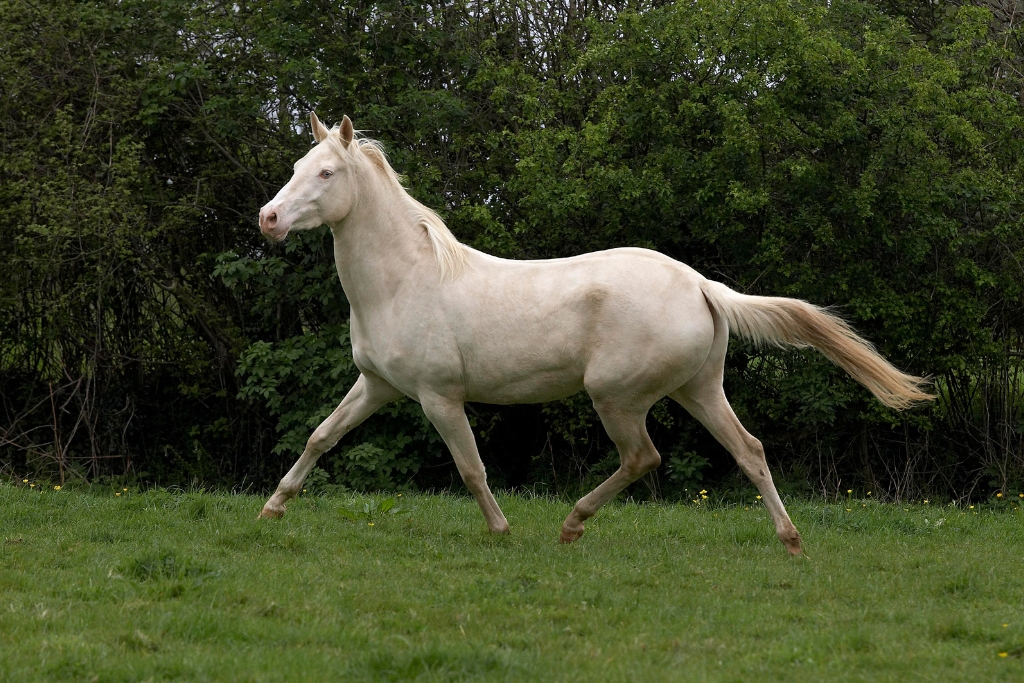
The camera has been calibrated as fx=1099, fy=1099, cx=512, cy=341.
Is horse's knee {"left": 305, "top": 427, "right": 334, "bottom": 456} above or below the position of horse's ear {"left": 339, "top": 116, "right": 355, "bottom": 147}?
below

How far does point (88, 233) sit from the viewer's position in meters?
11.5

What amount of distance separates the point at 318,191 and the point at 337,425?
154 centimetres

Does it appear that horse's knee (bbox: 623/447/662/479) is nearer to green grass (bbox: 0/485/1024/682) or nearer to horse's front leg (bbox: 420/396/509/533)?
green grass (bbox: 0/485/1024/682)

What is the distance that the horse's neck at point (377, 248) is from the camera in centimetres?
684

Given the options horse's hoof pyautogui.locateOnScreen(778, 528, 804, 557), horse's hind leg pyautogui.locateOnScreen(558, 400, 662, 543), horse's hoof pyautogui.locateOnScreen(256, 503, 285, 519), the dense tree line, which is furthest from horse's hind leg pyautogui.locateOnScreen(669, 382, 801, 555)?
the dense tree line

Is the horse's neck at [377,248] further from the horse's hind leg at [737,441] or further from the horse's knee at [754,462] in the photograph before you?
the horse's knee at [754,462]

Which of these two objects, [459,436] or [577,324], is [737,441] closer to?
[577,324]

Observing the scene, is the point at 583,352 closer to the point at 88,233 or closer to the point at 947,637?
the point at 947,637

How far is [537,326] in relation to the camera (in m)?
6.56

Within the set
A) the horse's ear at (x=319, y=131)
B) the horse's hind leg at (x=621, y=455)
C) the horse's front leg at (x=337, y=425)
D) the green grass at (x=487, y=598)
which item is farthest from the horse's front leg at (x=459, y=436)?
the horse's ear at (x=319, y=131)

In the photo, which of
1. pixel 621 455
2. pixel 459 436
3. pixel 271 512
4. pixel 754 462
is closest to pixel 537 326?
pixel 459 436

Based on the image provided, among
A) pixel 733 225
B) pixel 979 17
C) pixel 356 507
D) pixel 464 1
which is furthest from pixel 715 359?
pixel 464 1

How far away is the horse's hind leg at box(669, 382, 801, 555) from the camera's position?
6410mm

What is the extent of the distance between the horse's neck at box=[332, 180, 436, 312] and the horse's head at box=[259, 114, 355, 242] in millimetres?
138
